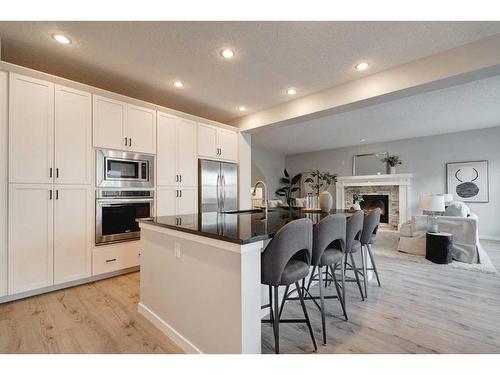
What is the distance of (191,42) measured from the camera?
2.27m

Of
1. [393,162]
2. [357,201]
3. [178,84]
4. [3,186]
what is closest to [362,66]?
[178,84]

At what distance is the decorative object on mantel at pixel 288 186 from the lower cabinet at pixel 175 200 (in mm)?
5379

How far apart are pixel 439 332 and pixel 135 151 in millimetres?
3697

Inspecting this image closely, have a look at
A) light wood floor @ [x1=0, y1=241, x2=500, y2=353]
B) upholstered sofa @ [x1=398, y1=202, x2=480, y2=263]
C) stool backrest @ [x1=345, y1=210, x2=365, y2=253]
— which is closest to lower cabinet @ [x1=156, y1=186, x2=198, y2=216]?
light wood floor @ [x1=0, y1=241, x2=500, y2=353]

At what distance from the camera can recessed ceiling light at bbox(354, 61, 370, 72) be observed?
263cm

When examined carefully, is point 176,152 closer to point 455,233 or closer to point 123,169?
point 123,169

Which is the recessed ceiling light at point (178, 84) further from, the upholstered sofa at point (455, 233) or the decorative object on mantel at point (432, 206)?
the upholstered sofa at point (455, 233)

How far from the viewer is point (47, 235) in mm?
2461

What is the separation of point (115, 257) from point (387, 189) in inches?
284

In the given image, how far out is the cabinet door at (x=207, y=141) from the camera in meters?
3.93

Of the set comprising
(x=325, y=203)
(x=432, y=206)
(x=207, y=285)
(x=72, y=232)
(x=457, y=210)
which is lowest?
(x=207, y=285)

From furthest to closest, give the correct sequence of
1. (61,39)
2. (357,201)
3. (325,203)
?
(357,201) → (325,203) → (61,39)

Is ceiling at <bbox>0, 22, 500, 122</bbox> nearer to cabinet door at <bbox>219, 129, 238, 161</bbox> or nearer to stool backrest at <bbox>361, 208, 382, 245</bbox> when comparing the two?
cabinet door at <bbox>219, 129, 238, 161</bbox>

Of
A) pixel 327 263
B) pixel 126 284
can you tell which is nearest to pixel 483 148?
pixel 327 263
